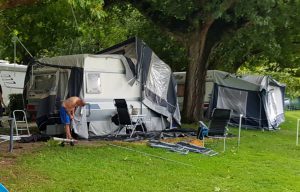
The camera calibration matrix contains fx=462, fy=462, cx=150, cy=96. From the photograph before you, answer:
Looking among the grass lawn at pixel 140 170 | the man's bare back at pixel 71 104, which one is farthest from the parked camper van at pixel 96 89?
the grass lawn at pixel 140 170

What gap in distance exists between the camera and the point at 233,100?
19.2 meters

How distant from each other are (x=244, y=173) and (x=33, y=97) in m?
7.50

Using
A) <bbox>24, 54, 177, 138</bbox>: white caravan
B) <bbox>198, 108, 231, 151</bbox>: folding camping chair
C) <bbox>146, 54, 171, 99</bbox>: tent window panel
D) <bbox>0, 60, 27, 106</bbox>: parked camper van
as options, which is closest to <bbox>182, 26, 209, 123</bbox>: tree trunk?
<bbox>146, 54, 171, 99</bbox>: tent window panel

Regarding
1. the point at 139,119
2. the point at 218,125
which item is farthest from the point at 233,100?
the point at 218,125

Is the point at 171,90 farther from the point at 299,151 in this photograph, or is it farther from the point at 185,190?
the point at 185,190

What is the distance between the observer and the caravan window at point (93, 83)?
41.1 feet

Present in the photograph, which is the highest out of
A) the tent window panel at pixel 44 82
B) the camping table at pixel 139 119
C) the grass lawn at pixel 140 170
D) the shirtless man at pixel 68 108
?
the tent window panel at pixel 44 82

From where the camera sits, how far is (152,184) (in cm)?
711

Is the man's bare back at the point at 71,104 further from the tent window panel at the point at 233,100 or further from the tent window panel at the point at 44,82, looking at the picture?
the tent window panel at the point at 233,100

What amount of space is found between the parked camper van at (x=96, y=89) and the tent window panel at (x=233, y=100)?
4.88 m

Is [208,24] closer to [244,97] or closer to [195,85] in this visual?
[195,85]

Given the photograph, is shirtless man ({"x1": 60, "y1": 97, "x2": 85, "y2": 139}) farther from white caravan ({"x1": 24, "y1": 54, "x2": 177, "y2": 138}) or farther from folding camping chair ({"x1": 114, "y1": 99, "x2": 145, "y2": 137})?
folding camping chair ({"x1": 114, "y1": 99, "x2": 145, "y2": 137})

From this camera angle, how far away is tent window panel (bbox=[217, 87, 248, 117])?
1895 centimetres

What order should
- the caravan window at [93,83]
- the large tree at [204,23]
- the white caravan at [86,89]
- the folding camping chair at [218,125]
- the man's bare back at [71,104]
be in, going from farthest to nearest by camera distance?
1. the large tree at [204,23]
2. the caravan window at [93,83]
3. the white caravan at [86,89]
4. the folding camping chair at [218,125]
5. the man's bare back at [71,104]
